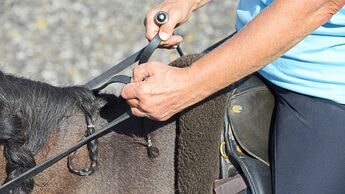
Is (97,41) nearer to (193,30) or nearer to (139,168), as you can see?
(193,30)

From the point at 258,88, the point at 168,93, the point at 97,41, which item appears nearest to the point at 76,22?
the point at 97,41

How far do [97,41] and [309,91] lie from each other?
266 centimetres

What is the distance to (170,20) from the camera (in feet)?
6.48

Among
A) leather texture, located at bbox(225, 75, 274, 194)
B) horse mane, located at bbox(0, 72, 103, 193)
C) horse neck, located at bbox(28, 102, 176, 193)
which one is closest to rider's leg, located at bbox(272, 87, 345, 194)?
leather texture, located at bbox(225, 75, 274, 194)

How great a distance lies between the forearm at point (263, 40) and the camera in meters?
1.55

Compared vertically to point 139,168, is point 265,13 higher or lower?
higher

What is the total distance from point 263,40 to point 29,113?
67 cm

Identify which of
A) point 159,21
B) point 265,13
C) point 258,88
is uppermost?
point 159,21

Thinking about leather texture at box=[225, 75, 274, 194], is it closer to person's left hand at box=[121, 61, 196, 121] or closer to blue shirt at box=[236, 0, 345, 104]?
blue shirt at box=[236, 0, 345, 104]

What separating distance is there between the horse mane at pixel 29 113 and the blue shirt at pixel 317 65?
0.57 meters

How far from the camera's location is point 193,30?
450 centimetres

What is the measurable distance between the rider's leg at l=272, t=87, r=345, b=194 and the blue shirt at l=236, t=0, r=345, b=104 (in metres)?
0.05

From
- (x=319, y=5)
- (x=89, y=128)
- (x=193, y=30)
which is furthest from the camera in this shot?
(x=193, y=30)

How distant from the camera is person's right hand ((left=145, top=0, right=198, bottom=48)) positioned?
6.39 feet
